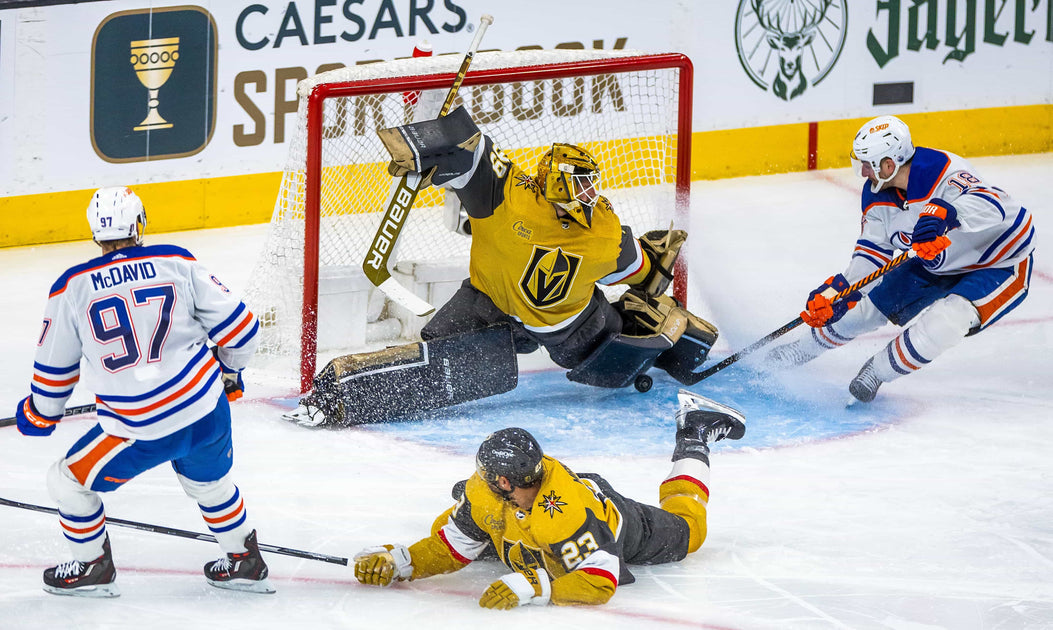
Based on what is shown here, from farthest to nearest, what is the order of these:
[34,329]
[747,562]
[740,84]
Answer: [740,84] → [34,329] → [747,562]

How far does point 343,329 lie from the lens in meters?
5.44

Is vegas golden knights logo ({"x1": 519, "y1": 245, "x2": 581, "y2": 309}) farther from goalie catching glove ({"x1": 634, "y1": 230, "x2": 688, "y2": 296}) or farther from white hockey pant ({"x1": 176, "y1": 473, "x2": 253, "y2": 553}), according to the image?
white hockey pant ({"x1": 176, "y1": 473, "x2": 253, "y2": 553})

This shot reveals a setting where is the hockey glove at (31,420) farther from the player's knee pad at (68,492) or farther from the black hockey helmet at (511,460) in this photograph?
the black hockey helmet at (511,460)


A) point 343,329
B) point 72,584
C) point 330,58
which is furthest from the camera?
point 330,58

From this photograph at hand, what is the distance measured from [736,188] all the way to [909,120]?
41.7 inches

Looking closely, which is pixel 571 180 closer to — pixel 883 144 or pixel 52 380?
pixel 883 144

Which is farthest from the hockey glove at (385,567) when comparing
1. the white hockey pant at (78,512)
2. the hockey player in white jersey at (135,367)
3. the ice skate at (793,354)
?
the ice skate at (793,354)

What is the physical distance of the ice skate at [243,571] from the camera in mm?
3559

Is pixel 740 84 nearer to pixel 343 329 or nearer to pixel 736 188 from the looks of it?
pixel 736 188

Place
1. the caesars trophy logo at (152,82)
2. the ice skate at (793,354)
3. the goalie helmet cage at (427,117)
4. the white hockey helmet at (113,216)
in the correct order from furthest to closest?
1. the caesars trophy logo at (152,82)
2. the ice skate at (793,354)
3. the goalie helmet cage at (427,117)
4. the white hockey helmet at (113,216)

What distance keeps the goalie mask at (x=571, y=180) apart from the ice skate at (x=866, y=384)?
4.01 feet

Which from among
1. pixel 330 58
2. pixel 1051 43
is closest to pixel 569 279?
pixel 330 58

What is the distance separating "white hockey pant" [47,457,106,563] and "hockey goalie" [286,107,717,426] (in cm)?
146

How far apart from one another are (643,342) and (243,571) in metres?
1.99
